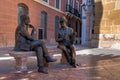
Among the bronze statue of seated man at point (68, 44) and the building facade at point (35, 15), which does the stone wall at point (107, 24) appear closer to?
the bronze statue of seated man at point (68, 44)

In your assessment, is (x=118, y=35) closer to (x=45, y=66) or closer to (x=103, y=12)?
(x=103, y=12)

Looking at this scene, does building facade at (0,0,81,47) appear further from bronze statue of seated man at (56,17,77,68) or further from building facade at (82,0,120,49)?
bronze statue of seated man at (56,17,77,68)

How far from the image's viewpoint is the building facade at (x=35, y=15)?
438 inches

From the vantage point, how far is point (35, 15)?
577 inches

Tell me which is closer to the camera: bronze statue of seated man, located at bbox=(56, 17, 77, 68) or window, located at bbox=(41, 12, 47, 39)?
bronze statue of seated man, located at bbox=(56, 17, 77, 68)

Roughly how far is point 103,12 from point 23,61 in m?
5.56

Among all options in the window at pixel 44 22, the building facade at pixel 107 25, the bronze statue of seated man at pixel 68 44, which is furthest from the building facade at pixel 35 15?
the bronze statue of seated man at pixel 68 44

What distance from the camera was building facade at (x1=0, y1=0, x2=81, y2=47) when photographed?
1112 cm

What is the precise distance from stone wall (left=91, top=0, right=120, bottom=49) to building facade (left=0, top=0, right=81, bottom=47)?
5338mm

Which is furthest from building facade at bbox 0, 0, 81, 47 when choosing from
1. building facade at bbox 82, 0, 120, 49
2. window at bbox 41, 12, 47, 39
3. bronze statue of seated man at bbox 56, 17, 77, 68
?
bronze statue of seated man at bbox 56, 17, 77, 68

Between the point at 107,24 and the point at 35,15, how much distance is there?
294 inches

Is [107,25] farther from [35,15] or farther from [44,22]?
[44,22]

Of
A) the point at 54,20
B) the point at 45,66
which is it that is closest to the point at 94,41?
the point at 45,66

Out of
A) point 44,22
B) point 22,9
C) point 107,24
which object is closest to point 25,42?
point 107,24
